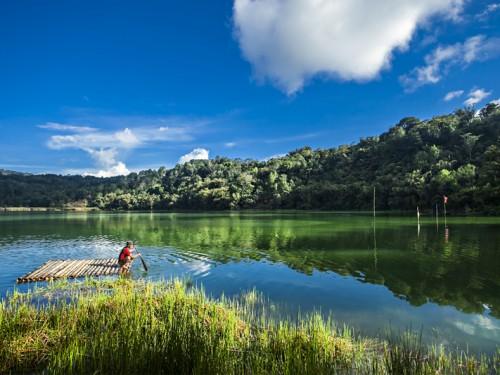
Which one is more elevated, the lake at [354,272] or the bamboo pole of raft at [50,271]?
the bamboo pole of raft at [50,271]

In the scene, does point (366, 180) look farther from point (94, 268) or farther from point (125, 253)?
point (94, 268)

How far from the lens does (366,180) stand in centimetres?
11875

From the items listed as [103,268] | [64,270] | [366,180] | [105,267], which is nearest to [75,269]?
[64,270]

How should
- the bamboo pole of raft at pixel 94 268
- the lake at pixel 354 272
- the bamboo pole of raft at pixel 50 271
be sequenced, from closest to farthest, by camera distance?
the lake at pixel 354 272 < the bamboo pole of raft at pixel 50 271 < the bamboo pole of raft at pixel 94 268

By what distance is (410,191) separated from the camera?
8906cm

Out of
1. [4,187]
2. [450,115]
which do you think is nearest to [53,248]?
[450,115]

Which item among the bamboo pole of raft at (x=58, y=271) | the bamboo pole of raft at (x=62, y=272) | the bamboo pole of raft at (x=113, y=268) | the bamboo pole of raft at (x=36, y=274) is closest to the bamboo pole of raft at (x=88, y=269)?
the bamboo pole of raft at (x=62, y=272)

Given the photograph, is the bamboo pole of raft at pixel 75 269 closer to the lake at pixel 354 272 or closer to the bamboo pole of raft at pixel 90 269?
the bamboo pole of raft at pixel 90 269

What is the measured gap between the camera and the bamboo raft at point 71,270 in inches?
725

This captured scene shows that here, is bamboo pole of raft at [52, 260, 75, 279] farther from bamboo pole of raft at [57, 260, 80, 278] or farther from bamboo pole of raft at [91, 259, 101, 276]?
bamboo pole of raft at [91, 259, 101, 276]

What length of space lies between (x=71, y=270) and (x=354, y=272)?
628 inches

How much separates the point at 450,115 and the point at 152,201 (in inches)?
5221

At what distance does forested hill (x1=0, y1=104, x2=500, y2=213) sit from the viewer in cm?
8069

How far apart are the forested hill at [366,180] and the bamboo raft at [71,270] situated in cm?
6961
